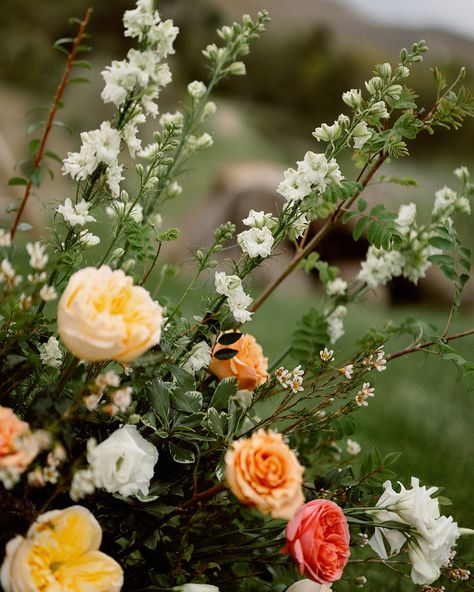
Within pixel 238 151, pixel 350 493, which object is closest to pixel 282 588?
pixel 350 493

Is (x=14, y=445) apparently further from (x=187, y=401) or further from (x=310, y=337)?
(x=310, y=337)

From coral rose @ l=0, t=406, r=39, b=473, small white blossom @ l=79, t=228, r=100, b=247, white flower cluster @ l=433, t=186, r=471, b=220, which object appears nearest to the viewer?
coral rose @ l=0, t=406, r=39, b=473

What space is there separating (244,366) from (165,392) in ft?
0.33

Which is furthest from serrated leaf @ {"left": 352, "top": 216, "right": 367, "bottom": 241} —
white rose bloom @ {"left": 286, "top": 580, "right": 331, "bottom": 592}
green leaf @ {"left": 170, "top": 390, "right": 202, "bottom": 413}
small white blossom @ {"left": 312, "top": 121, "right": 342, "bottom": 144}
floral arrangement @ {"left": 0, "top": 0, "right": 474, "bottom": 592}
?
white rose bloom @ {"left": 286, "top": 580, "right": 331, "bottom": 592}

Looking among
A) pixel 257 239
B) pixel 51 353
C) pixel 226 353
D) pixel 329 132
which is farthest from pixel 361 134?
pixel 51 353

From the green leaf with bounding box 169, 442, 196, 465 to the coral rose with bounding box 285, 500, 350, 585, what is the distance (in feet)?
0.35

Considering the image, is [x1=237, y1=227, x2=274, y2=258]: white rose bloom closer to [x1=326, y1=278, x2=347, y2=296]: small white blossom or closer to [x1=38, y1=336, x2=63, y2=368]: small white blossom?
[x1=38, y1=336, x2=63, y2=368]: small white blossom

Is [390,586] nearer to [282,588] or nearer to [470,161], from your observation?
[282,588]

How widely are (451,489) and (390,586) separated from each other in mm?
354

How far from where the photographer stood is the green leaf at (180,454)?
1.94 ft

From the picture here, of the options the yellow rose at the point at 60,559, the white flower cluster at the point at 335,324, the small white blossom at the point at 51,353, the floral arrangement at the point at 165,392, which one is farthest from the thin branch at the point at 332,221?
the yellow rose at the point at 60,559

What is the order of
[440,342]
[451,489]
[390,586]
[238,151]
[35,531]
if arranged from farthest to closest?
[238,151]
[451,489]
[390,586]
[440,342]
[35,531]

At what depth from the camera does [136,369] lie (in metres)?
0.59

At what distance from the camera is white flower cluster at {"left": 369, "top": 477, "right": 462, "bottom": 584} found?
1.90 feet
